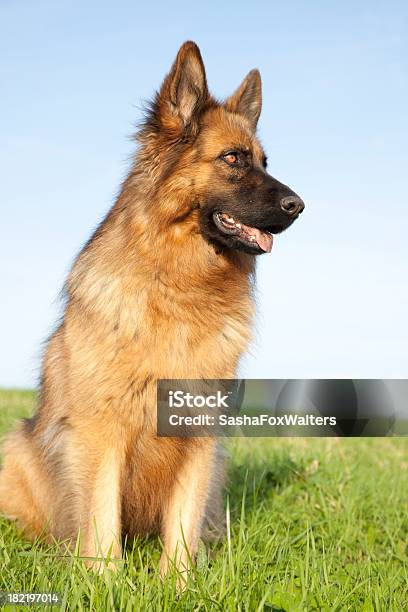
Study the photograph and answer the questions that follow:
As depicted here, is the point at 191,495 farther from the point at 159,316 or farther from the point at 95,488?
the point at 159,316

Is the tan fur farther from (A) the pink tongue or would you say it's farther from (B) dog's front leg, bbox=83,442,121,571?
(A) the pink tongue

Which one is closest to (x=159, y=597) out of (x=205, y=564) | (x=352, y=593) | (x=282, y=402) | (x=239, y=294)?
(x=205, y=564)

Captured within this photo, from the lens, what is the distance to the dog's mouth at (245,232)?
13.1 feet

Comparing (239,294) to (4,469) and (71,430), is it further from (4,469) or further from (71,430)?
(4,469)

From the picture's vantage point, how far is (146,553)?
14.0 ft

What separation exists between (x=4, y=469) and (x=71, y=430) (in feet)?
3.63

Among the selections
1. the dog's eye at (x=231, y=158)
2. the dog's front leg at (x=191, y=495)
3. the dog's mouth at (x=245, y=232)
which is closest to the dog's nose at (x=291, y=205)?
the dog's mouth at (x=245, y=232)

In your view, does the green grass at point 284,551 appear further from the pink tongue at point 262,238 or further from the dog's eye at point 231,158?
the dog's eye at point 231,158

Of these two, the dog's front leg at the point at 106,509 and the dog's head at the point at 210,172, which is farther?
the dog's head at the point at 210,172

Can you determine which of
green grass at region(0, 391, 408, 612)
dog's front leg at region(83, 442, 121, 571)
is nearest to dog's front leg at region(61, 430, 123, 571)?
dog's front leg at region(83, 442, 121, 571)

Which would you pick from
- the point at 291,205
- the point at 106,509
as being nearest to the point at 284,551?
the point at 106,509

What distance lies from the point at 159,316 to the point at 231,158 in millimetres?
1055

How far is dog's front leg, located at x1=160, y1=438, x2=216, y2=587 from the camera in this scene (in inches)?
157

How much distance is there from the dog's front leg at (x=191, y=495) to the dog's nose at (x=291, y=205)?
4.71 feet
